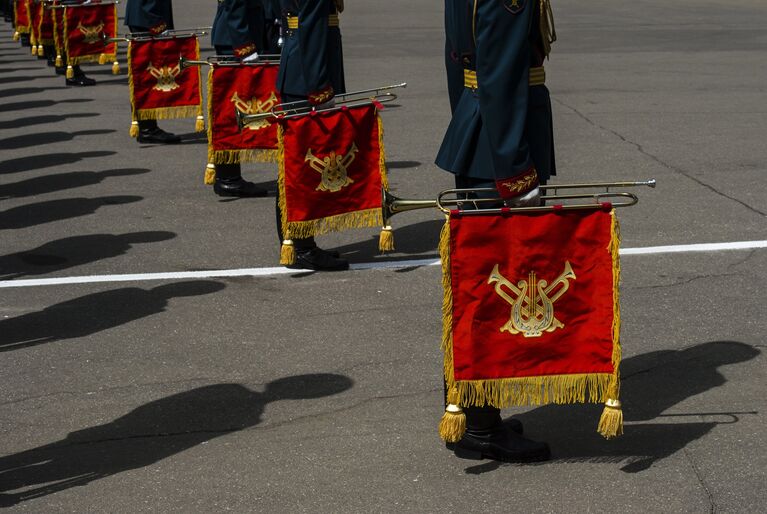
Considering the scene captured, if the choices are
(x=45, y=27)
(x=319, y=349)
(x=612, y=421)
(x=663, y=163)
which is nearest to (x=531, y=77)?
(x=612, y=421)

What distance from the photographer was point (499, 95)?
15.0 ft

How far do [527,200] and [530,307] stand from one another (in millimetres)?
394

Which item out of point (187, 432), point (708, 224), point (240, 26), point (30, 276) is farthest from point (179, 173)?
point (187, 432)

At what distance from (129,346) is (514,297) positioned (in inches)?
96.9

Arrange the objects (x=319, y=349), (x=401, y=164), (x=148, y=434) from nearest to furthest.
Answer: (x=148, y=434) < (x=319, y=349) < (x=401, y=164)

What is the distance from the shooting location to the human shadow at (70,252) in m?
7.92

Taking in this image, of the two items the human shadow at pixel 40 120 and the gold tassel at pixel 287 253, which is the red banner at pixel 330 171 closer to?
the gold tassel at pixel 287 253

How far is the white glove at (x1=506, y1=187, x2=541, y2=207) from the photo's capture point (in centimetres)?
466

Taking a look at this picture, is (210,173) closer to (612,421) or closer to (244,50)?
(244,50)

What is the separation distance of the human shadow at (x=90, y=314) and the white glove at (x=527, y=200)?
2.81 meters

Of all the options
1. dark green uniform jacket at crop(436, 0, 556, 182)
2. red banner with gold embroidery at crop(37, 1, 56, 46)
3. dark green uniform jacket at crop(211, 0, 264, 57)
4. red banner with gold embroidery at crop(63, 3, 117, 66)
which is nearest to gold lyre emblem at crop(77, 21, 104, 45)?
red banner with gold embroidery at crop(63, 3, 117, 66)

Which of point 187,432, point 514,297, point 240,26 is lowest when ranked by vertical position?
point 187,432

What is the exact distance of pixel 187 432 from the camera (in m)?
5.27

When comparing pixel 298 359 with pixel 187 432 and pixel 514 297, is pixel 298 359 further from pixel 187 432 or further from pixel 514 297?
pixel 514 297
